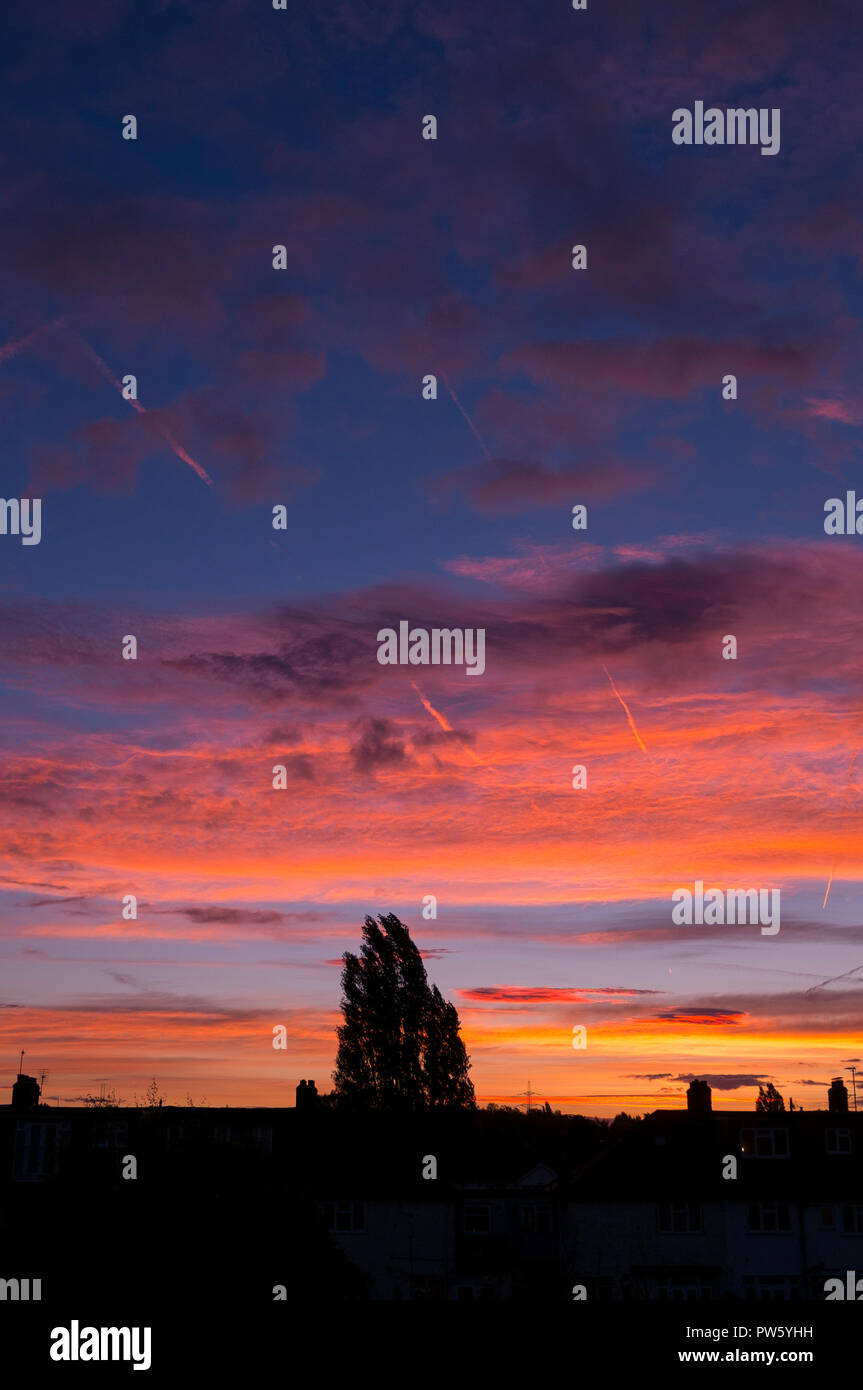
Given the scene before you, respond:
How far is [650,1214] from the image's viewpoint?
5750 cm

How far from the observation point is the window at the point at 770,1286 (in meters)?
55.7

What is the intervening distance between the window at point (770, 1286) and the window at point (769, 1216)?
2049mm

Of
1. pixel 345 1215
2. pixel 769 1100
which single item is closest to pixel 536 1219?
pixel 345 1215

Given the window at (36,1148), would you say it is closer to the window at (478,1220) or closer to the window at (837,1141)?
the window at (478,1220)

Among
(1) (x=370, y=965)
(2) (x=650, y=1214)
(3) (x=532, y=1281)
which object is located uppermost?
(1) (x=370, y=965)

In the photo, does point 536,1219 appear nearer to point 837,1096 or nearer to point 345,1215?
point 345,1215

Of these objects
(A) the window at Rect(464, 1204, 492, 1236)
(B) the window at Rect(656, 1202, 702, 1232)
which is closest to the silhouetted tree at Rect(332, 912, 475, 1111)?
(A) the window at Rect(464, 1204, 492, 1236)

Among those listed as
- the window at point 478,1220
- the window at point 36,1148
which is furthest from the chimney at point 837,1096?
the window at point 36,1148
